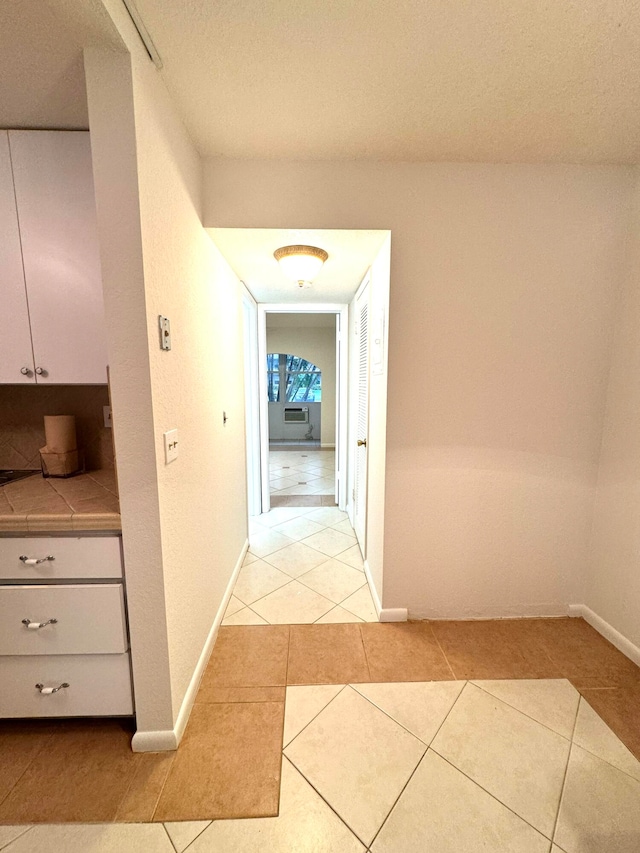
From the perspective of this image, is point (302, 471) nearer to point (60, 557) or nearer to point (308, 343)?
point (308, 343)

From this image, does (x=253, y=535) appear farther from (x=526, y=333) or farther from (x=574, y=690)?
(x=526, y=333)

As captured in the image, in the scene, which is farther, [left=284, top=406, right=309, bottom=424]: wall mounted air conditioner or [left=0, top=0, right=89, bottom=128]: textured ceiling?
[left=284, top=406, right=309, bottom=424]: wall mounted air conditioner

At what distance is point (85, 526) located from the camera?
1065mm

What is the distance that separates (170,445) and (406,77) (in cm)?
153

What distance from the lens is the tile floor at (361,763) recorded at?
92 centimetres

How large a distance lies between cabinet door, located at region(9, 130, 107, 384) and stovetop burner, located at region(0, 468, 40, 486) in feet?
1.76

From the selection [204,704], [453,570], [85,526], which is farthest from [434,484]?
[85,526]

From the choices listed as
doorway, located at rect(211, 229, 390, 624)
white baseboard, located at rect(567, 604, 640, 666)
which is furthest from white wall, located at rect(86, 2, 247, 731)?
white baseboard, located at rect(567, 604, 640, 666)

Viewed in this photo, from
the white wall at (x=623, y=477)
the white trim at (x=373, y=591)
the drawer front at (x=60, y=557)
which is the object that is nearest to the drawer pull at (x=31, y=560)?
the drawer front at (x=60, y=557)

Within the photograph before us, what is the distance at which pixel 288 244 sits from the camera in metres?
1.68

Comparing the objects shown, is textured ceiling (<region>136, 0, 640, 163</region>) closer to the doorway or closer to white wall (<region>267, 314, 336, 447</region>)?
the doorway

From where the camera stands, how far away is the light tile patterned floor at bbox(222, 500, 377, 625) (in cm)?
183

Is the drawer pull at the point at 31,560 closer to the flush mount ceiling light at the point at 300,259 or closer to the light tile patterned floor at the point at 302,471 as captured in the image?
the flush mount ceiling light at the point at 300,259

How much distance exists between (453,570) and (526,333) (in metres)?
1.35
